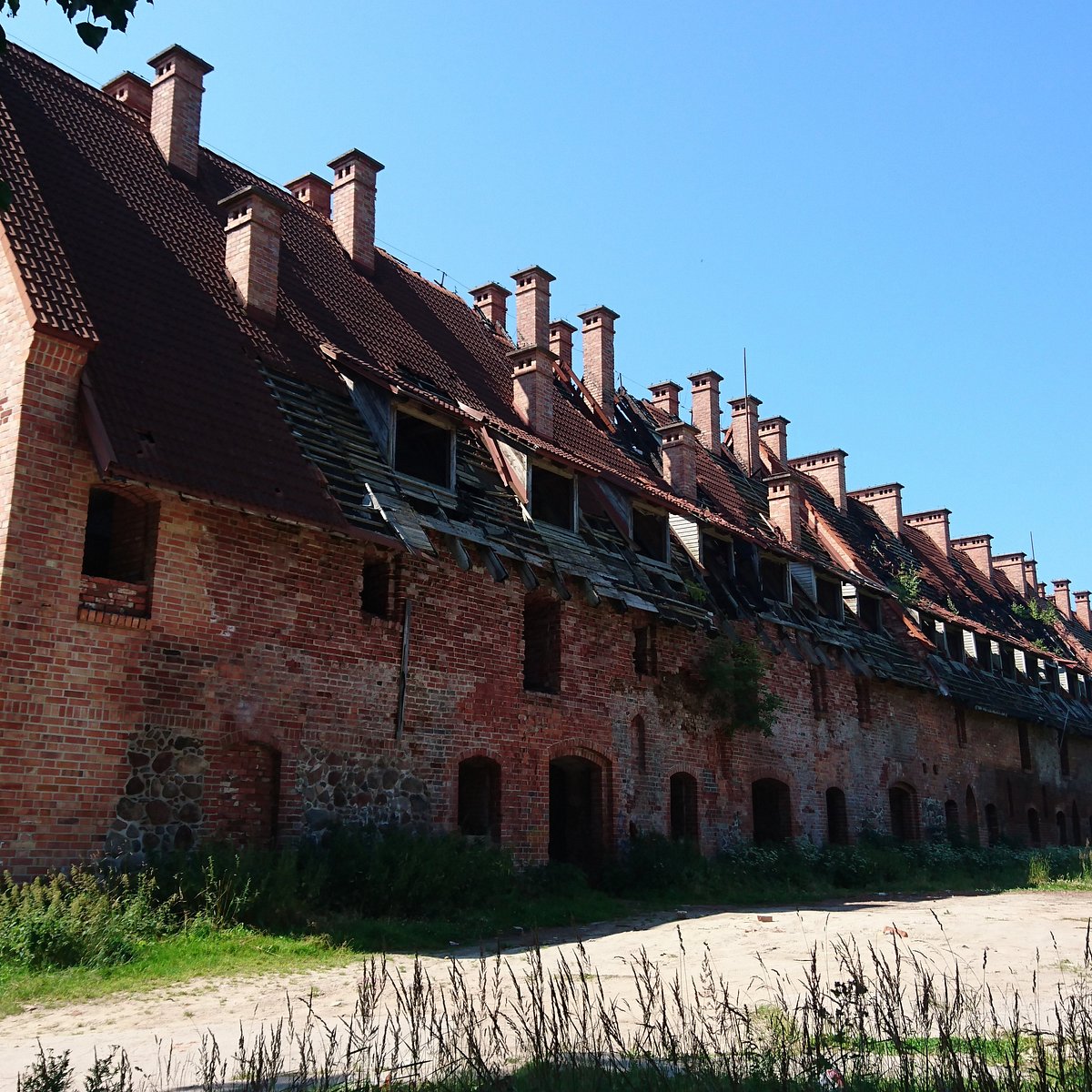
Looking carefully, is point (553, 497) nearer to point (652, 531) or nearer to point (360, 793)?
point (652, 531)

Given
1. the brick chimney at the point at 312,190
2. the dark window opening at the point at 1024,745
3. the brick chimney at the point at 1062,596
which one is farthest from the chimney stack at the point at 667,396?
the brick chimney at the point at 1062,596

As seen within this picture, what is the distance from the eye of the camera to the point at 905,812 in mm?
27344

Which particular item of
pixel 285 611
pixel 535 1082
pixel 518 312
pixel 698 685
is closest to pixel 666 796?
pixel 698 685

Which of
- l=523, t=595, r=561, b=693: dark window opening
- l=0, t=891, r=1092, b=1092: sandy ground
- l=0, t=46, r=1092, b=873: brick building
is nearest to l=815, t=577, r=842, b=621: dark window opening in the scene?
l=0, t=46, r=1092, b=873: brick building

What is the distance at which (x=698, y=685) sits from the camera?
20172mm

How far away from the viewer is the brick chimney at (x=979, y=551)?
142 ft

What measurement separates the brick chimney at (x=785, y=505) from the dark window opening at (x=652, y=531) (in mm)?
6769

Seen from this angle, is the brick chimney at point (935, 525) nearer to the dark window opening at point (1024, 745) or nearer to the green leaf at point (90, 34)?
the dark window opening at point (1024, 745)

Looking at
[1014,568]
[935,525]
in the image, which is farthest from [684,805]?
[1014,568]

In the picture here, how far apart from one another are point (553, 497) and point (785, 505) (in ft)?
33.2

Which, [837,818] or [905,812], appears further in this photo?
[905,812]

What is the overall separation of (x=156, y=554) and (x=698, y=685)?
36.5 ft

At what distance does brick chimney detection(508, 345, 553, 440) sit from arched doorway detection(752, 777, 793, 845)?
27.4 feet

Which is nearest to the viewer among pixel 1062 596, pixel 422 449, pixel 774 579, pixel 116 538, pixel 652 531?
pixel 116 538
